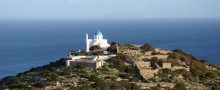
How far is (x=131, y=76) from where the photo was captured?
37.8 meters

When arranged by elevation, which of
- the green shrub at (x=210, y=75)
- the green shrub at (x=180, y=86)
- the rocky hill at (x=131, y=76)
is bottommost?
the green shrub at (x=210, y=75)

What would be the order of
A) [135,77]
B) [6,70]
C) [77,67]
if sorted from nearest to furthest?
[135,77]
[77,67]
[6,70]

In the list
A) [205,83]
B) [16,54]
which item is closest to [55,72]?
[205,83]

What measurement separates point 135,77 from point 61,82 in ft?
21.2

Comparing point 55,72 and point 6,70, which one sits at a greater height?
point 55,72

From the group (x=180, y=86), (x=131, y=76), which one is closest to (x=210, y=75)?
(x=180, y=86)

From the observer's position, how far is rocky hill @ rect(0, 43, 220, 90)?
34.1m

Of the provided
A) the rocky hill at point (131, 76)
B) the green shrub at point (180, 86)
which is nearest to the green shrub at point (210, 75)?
the rocky hill at point (131, 76)

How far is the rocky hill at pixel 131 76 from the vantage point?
112 feet

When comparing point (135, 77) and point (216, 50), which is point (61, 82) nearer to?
point (135, 77)

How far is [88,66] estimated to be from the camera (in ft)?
133

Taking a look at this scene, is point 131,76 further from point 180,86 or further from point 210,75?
point 210,75

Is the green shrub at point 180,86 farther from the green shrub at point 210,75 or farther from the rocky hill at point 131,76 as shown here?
the green shrub at point 210,75

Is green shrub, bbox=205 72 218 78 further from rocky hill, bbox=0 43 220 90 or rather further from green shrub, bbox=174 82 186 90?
green shrub, bbox=174 82 186 90
